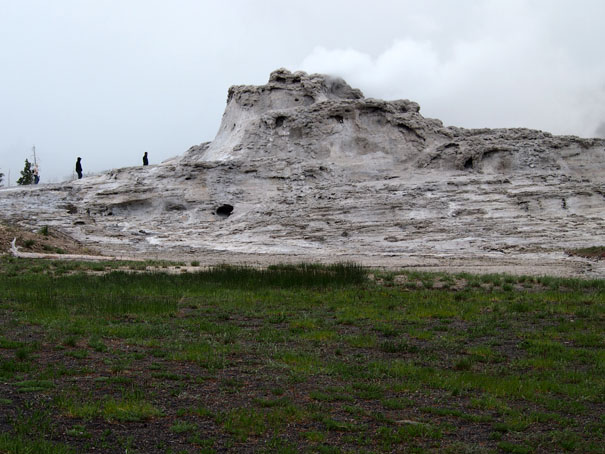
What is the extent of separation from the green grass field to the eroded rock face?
1382 cm

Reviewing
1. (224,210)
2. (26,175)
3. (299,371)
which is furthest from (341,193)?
(26,175)

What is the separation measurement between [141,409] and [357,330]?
651cm

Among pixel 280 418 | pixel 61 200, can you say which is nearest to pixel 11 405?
pixel 280 418

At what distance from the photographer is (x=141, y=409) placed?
8492 millimetres

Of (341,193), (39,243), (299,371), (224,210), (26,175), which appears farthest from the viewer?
(26,175)

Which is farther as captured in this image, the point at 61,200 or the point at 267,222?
the point at 61,200

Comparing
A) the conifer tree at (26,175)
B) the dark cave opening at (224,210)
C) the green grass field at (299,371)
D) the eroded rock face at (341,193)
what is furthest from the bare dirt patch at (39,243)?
the conifer tree at (26,175)

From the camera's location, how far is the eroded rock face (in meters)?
37.5

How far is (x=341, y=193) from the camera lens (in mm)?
46125

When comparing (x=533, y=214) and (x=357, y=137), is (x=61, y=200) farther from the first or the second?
(x=533, y=214)

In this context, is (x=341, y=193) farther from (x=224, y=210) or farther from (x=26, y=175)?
(x=26, y=175)

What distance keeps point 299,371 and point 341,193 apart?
36.1 meters

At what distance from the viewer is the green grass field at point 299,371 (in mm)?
7824

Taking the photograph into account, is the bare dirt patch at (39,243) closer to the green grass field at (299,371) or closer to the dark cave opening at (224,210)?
the dark cave opening at (224,210)
